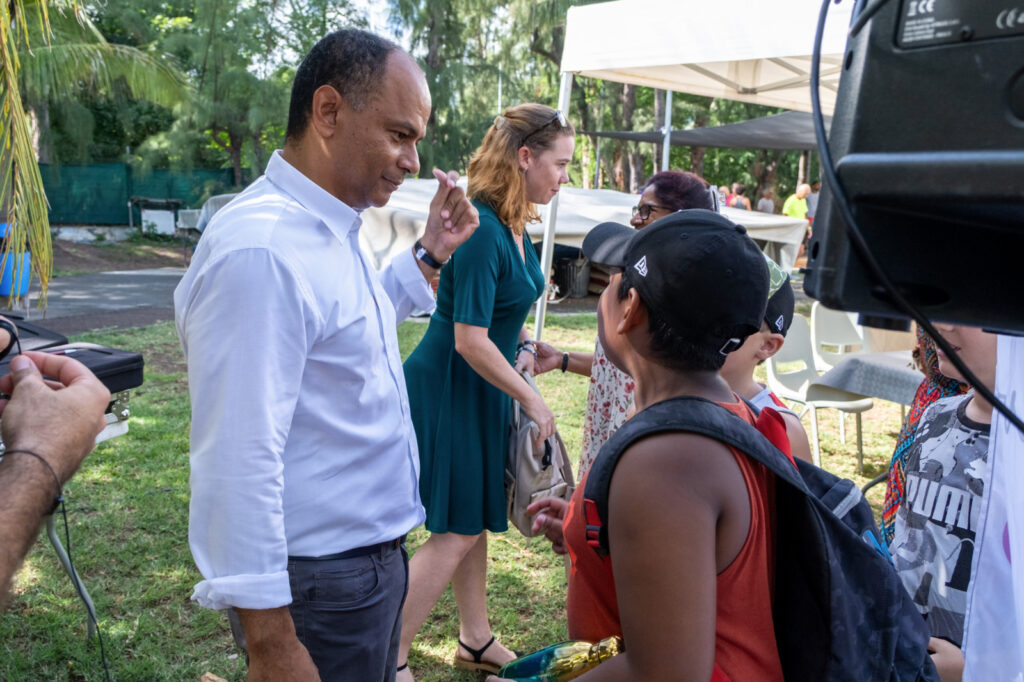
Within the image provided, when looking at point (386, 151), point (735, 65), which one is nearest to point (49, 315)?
point (735, 65)

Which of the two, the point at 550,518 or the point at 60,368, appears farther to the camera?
the point at 550,518

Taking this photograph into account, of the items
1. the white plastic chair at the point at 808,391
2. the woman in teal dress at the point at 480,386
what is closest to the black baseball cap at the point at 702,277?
the woman in teal dress at the point at 480,386

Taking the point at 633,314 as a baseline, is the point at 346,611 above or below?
below

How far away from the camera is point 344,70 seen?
5.68ft

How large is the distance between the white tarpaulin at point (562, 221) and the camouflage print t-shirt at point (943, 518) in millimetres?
8237

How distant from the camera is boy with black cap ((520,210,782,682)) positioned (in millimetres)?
1176

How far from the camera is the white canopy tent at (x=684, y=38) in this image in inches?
194

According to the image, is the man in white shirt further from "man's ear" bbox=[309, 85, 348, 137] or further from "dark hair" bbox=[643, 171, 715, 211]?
"dark hair" bbox=[643, 171, 715, 211]

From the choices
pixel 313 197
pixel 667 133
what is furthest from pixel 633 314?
pixel 667 133

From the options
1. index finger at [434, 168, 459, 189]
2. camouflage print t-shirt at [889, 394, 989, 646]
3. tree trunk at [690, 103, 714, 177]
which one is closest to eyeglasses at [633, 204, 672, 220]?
index finger at [434, 168, 459, 189]

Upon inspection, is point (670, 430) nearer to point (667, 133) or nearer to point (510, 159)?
point (510, 159)

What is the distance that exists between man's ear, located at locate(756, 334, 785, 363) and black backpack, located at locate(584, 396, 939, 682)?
927mm

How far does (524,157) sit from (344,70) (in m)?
1.18

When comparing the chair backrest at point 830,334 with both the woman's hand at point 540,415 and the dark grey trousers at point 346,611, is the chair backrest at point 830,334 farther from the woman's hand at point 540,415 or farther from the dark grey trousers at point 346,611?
the dark grey trousers at point 346,611
